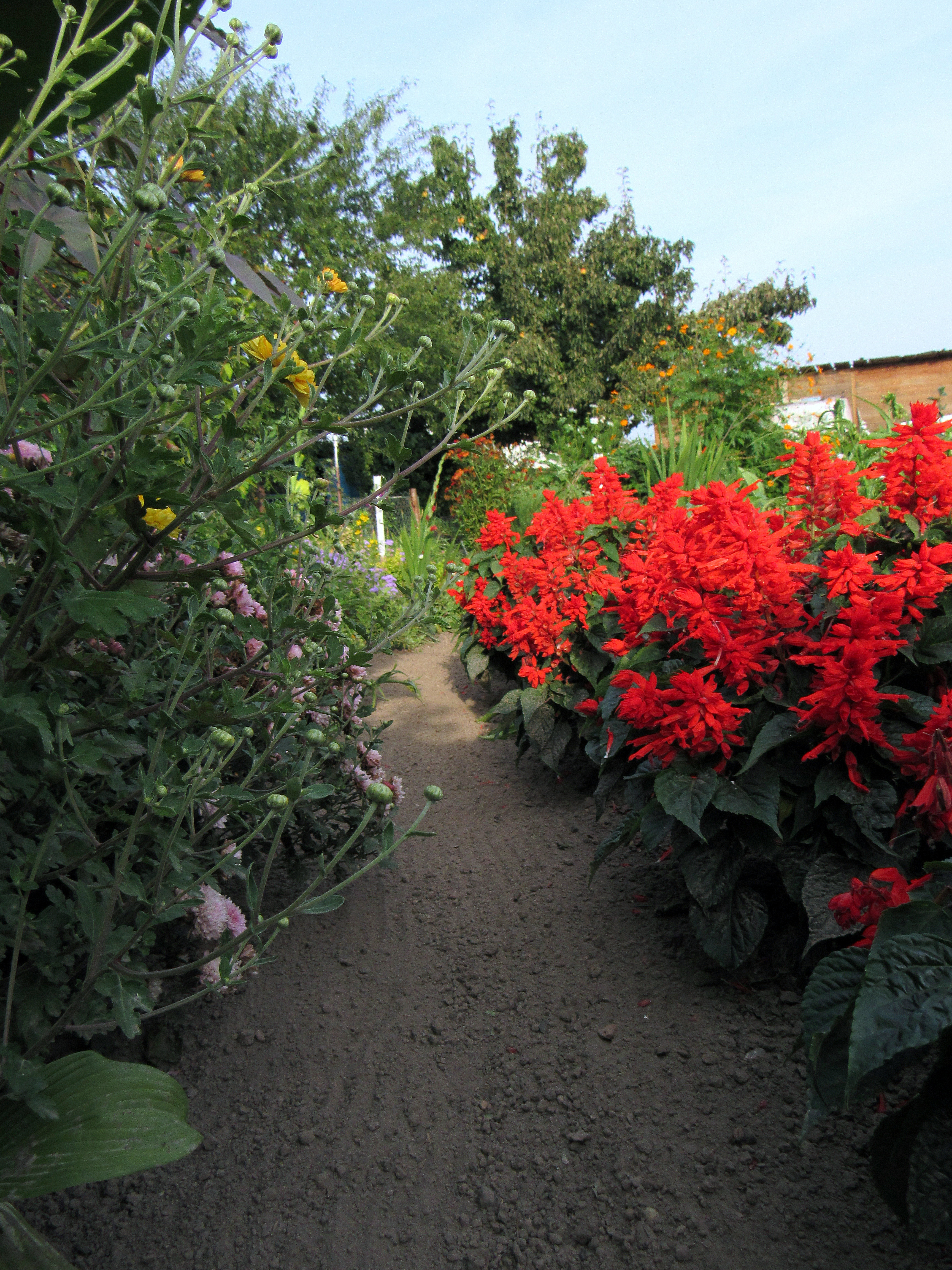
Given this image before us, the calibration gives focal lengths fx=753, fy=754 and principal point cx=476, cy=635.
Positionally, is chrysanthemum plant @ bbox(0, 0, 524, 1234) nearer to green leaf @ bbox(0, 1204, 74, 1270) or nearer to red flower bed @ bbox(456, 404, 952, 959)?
green leaf @ bbox(0, 1204, 74, 1270)

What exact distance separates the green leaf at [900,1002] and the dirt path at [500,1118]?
613mm

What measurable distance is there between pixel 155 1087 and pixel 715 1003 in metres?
1.37

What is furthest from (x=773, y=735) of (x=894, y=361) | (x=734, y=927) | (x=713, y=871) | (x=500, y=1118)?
(x=894, y=361)

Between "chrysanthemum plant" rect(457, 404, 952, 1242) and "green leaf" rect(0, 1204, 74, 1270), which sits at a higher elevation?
"chrysanthemum plant" rect(457, 404, 952, 1242)

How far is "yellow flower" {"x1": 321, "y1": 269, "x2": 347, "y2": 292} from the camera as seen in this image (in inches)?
47.9

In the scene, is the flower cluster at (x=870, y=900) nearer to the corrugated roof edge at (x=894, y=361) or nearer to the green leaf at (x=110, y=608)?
the green leaf at (x=110, y=608)

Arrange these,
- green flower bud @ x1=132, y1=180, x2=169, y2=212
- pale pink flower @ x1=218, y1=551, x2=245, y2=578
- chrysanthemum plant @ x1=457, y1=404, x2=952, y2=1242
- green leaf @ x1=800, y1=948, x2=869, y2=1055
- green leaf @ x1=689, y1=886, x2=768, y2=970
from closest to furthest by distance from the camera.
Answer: green flower bud @ x1=132, y1=180, x2=169, y2=212 → green leaf @ x1=800, y1=948, x2=869, y2=1055 → pale pink flower @ x1=218, y1=551, x2=245, y2=578 → chrysanthemum plant @ x1=457, y1=404, x2=952, y2=1242 → green leaf @ x1=689, y1=886, x2=768, y2=970

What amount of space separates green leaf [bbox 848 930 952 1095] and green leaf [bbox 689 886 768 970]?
77 cm

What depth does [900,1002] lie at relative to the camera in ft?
3.03

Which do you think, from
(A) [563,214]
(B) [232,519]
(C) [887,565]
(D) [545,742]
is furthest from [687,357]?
(A) [563,214]

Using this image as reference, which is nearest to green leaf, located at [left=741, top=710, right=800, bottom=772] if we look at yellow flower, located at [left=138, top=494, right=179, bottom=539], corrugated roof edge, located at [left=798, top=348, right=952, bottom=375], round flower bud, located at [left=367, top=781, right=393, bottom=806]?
round flower bud, located at [left=367, top=781, right=393, bottom=806]

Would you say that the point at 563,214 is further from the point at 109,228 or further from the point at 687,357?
the point at 109,228

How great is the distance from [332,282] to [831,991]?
133 cm

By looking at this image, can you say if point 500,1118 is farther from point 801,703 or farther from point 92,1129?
point 801,703
